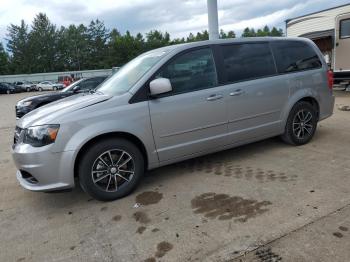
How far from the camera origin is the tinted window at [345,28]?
1155 centimetres

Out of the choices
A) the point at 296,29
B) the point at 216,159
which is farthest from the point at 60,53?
the point at 216,159

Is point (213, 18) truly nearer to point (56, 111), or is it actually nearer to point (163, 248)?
point (56, 111)

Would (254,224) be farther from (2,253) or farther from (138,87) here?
(2,253)

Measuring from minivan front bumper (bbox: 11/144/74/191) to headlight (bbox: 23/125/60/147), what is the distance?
2.2 inches

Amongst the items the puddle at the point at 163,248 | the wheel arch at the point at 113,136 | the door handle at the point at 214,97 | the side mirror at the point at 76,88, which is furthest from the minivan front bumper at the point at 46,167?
the side mirror at the point at 76,88

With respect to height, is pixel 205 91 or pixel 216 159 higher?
pixel 205 91

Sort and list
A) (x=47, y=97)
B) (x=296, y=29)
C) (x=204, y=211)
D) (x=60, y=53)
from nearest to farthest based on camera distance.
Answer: (x=204, y=211)
(x=47, y=97)
(x=296, y=29)
(x=60, y=53)

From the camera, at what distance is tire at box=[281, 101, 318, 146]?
17.7 ft

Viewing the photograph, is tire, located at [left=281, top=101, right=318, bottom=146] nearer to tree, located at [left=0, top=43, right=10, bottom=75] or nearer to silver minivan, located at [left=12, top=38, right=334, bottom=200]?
silver minivan, located at [left=12, top=38, right=334, bottom=200]

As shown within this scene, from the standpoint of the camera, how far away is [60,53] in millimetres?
79750

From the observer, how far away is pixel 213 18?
437 inches

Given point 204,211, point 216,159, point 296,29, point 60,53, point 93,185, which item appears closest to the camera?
point 204,211

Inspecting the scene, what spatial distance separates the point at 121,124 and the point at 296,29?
13988 millimetres

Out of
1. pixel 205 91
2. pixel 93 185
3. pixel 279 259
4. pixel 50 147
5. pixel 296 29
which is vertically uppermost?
pixel 296 29
